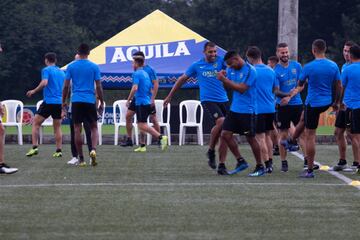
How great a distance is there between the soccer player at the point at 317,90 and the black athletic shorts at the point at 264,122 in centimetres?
82

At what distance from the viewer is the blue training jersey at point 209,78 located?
15.4m

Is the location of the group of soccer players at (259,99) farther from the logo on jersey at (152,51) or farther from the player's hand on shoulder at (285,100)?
the logo on jersey at (152,51)

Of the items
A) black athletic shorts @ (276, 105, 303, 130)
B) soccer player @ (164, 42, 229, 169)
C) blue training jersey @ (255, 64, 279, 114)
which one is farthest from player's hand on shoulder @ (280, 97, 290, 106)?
soccer player @ (164, 42, 229, 169)

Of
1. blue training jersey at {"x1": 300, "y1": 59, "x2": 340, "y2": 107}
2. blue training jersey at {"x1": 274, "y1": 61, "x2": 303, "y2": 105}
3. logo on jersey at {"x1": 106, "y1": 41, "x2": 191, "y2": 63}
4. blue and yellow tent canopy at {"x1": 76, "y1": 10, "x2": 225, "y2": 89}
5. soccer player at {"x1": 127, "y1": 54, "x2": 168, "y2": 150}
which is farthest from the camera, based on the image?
logo on jersey at {"x1": 106, "y1": 41, "x2": 191, "y2": 63}

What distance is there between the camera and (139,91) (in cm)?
2039

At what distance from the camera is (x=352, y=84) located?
14.4m

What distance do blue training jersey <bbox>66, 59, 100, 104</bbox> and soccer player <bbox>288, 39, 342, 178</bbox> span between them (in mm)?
3556

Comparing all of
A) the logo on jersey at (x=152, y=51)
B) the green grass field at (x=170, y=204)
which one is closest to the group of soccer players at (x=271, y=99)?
the green grass field at (x=170, y=204)

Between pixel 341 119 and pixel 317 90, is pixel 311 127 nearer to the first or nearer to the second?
pixel 317 90

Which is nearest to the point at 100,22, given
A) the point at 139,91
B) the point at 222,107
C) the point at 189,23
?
the point at 189,23

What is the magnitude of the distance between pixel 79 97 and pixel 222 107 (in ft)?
7.20

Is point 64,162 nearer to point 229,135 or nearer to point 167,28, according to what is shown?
point 229,135

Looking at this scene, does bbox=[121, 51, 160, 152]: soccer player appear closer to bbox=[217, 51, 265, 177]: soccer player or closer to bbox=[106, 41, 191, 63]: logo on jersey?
bbox=[217, 51, 265, 177]: soccer player

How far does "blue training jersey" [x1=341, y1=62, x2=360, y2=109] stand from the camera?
14.3m
